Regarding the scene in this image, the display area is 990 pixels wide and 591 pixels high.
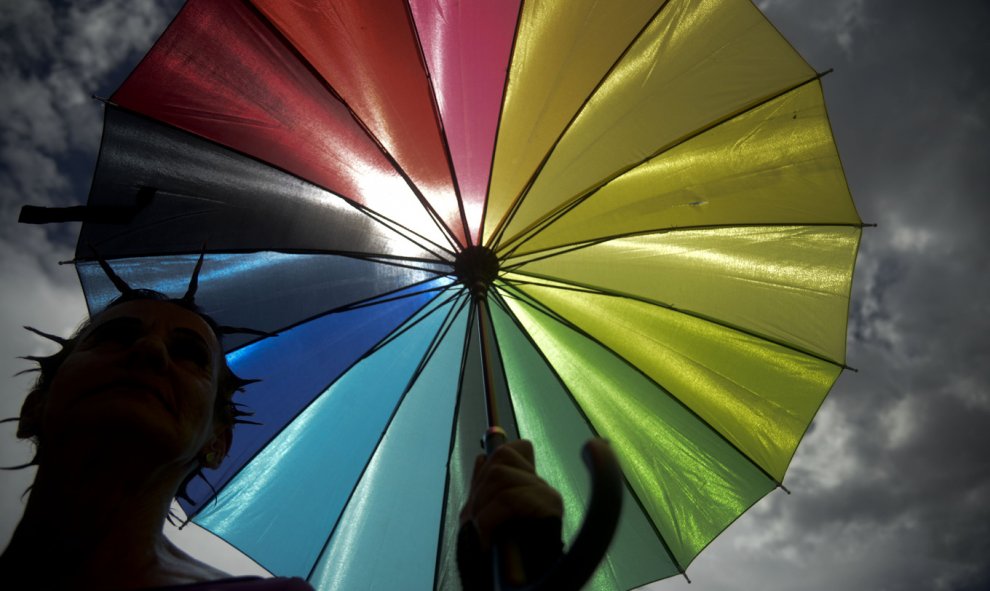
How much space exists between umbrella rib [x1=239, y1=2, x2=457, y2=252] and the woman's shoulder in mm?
2085

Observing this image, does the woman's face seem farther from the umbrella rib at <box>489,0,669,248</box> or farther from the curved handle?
the umbrella rib at <box>489,0,669,248</box>

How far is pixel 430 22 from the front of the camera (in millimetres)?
2789

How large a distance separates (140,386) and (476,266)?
183 cm

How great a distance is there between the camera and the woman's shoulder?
1.46 m

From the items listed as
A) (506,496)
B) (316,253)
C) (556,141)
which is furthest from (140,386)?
(556,141)

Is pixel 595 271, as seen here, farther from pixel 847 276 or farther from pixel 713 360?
pixel 847 276

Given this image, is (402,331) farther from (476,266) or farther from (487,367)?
(487,367)

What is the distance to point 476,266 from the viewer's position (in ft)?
10.3

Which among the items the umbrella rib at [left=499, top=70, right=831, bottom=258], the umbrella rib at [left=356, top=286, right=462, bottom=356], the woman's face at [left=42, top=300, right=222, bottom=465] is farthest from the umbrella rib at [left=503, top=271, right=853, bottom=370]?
the woman's face at [left=42, top=300, right=222, bottom=465]

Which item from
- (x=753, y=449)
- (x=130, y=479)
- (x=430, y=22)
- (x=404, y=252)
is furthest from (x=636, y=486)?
(x=430, y=22)

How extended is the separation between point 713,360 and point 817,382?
64 centimetres

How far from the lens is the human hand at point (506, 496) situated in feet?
4.00

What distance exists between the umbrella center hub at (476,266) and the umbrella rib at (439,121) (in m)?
0.08

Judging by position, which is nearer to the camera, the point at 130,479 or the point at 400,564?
the point at 130,479
